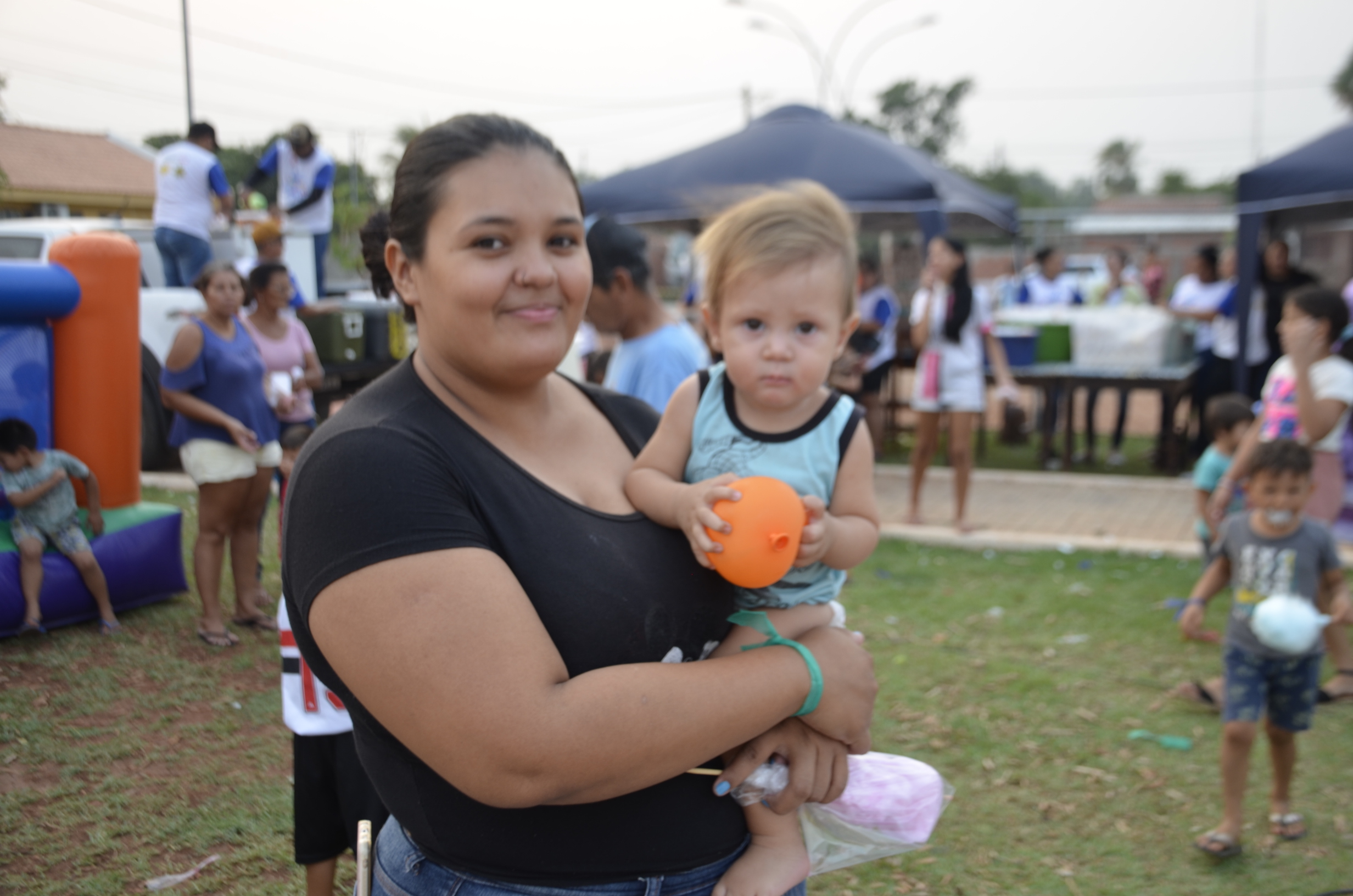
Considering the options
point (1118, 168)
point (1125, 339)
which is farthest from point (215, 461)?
point (1118, 168)

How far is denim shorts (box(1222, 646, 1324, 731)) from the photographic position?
3.61m

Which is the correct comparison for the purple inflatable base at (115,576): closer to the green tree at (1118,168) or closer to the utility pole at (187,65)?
the utility pole at (187,65)

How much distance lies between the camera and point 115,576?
5.36 metres

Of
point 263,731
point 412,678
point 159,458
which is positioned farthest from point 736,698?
point 159,458

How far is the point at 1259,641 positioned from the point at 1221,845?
2.49 ft

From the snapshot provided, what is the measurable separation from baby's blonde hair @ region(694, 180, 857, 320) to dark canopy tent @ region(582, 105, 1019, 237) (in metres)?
7.57

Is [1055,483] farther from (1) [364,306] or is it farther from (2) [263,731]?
(2) [263,731]

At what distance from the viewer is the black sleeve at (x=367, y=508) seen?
50.4 inches

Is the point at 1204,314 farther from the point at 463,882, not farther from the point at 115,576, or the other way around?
the point at 463,882

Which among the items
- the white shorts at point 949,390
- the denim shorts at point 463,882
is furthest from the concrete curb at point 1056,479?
the denim shorts at point 463,882

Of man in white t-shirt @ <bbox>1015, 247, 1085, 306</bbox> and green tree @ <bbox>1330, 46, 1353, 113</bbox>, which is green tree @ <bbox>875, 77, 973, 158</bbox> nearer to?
green tree @ <bbox>1330, 46, 1353, 113</bbox>

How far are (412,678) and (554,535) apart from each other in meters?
0.31

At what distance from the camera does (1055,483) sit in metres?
10.0

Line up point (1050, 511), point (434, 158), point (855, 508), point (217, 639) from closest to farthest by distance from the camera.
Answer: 1. point (434, 158)
2. point (855, 508)
3. point (217, 639)
4. point (1050, 511)
